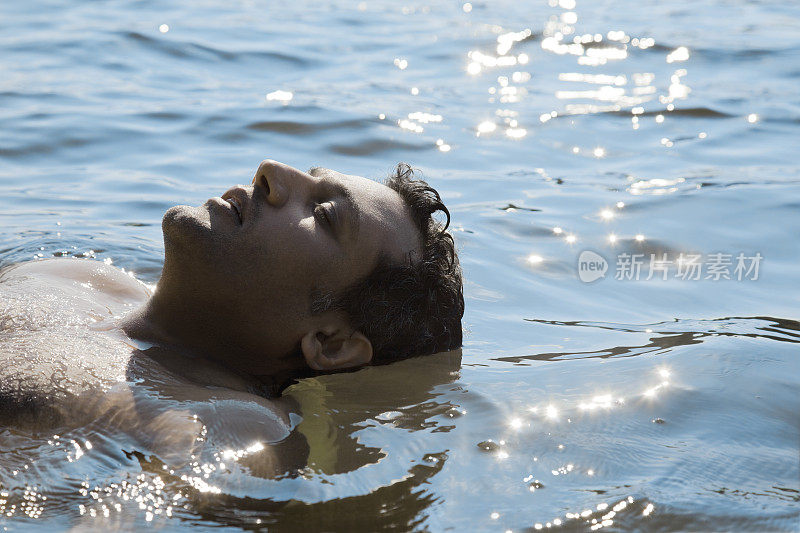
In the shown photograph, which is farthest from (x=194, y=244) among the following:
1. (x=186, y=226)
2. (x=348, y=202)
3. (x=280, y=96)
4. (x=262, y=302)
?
(x=280, y=96)

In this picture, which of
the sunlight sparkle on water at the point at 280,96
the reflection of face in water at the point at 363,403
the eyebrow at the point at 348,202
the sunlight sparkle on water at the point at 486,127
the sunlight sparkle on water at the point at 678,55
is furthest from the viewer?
the sunlight sparkle on water at the point at 678,55

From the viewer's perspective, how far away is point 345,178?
14.7 feet

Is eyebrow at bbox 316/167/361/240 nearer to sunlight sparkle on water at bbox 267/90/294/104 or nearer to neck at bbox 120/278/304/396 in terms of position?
neck at bbox 120/278/304/396

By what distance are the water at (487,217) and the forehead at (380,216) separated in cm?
65

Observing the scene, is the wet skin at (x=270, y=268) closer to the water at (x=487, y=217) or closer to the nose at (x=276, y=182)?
the nose at (x=276, y=182)

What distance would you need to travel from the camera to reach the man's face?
410cm

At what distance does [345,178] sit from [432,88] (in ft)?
21.9

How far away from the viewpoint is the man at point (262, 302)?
156 inches

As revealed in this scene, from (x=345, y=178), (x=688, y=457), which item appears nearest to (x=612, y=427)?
(x=688, y=457)

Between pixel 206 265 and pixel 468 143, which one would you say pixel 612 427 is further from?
pixel 468 143

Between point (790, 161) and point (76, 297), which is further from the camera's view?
point (790, 161)

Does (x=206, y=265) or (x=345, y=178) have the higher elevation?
(x=345, y=178)
